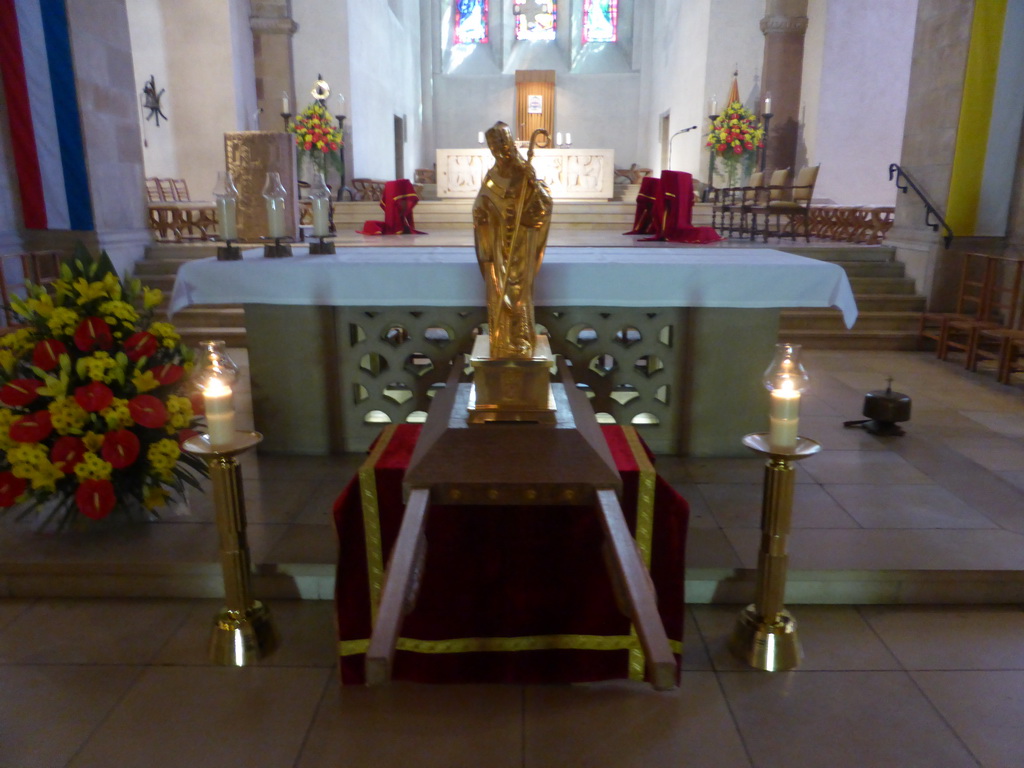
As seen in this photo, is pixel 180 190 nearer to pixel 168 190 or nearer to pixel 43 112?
pixel 168 190

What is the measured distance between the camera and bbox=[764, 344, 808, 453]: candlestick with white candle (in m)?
2.12

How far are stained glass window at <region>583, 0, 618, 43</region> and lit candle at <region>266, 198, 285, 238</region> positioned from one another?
19.1 m

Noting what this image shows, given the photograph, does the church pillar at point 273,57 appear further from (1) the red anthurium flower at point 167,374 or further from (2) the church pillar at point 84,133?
(1) the red anthurium flower at point 167,374

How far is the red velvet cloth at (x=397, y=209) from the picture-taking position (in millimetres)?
6727

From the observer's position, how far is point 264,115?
41.1 ft

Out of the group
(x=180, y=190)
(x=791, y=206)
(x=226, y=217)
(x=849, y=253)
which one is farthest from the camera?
(x=180, y=190)

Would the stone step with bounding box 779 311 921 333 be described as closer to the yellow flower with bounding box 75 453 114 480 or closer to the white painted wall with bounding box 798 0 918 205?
the white painted wall with bounding box 798 0 918 205

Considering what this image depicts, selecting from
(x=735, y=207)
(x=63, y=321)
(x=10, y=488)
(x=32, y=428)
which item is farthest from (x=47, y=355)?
(x=735, y=207)

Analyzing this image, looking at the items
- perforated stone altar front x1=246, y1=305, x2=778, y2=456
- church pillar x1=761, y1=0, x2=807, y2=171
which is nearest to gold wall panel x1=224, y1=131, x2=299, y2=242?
perforated stone altar front x1=246, y1=305, x2=778, y2=456

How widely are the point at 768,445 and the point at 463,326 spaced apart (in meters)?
1.88

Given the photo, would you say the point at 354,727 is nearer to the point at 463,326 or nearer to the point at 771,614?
the point at 771,614

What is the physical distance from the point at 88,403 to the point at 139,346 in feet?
0.92

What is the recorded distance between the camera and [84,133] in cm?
649

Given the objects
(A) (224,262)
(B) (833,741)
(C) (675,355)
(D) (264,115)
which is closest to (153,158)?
(D) (264,115)
